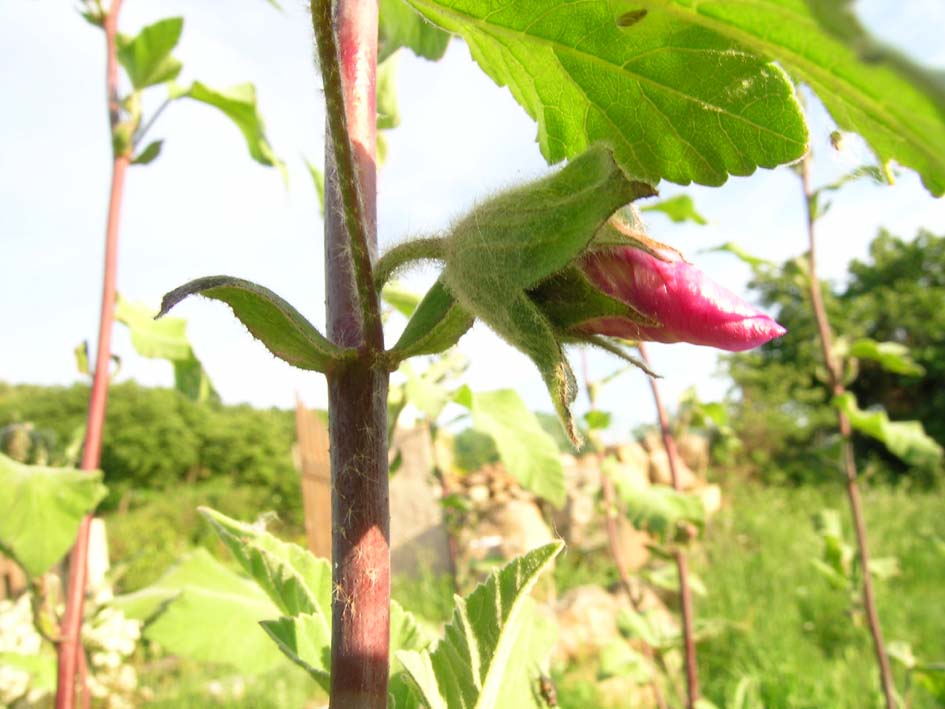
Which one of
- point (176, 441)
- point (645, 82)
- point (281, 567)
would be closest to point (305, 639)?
point (281, 567)

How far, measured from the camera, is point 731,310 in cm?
48

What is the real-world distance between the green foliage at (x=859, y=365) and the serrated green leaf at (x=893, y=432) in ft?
31.8

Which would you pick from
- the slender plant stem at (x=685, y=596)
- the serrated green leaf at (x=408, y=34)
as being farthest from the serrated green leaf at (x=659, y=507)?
the serrated green leaf at (x=408, y=34)

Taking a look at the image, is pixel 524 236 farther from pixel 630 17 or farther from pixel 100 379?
pixel 100 379

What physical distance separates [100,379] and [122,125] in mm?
532

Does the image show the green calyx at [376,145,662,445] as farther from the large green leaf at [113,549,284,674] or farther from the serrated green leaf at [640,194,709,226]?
the serrated green leaf at [640,194,709,226]

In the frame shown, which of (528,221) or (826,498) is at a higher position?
(528,221)

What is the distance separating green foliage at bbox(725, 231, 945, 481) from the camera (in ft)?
42.7

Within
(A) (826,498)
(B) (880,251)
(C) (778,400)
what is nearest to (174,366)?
(A) (826,498)

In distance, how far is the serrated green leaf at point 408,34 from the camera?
91cm

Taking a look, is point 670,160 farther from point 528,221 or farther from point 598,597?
point 598,597

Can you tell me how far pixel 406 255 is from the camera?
1.67ft

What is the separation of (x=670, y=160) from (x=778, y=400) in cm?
1525

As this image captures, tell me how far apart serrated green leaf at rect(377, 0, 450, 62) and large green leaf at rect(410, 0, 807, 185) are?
0.41m
